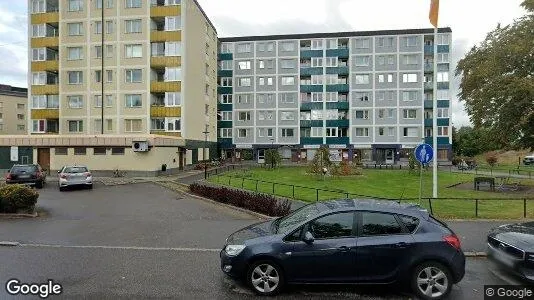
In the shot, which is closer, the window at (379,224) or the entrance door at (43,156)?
the window at (379,224)

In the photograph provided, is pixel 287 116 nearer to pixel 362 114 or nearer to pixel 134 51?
pixel 362 114

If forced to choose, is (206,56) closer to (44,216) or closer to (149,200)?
(149,200)

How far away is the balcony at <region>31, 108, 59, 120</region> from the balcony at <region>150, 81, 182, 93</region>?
1191cm

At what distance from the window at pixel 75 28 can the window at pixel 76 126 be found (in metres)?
9.91

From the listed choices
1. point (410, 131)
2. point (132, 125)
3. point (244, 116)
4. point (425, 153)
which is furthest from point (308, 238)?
point (244, 116)

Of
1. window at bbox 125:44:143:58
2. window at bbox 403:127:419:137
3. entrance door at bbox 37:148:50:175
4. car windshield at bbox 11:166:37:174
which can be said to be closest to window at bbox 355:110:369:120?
window at bbox 403:127:419:137

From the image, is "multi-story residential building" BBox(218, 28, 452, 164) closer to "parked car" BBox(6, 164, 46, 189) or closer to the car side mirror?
"parked car" BBox(6, 164, 46, 189)

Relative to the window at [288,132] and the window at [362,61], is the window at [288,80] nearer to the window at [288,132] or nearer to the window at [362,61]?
the window at [288,132]

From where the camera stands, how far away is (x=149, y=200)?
17.3 m

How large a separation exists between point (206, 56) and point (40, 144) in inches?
941

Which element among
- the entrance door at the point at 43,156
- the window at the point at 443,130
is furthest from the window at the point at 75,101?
the window at the point at 443,130

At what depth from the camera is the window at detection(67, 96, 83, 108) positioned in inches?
1586

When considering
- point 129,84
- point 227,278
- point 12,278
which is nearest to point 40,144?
point 129,84

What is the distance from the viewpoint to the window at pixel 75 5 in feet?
131
